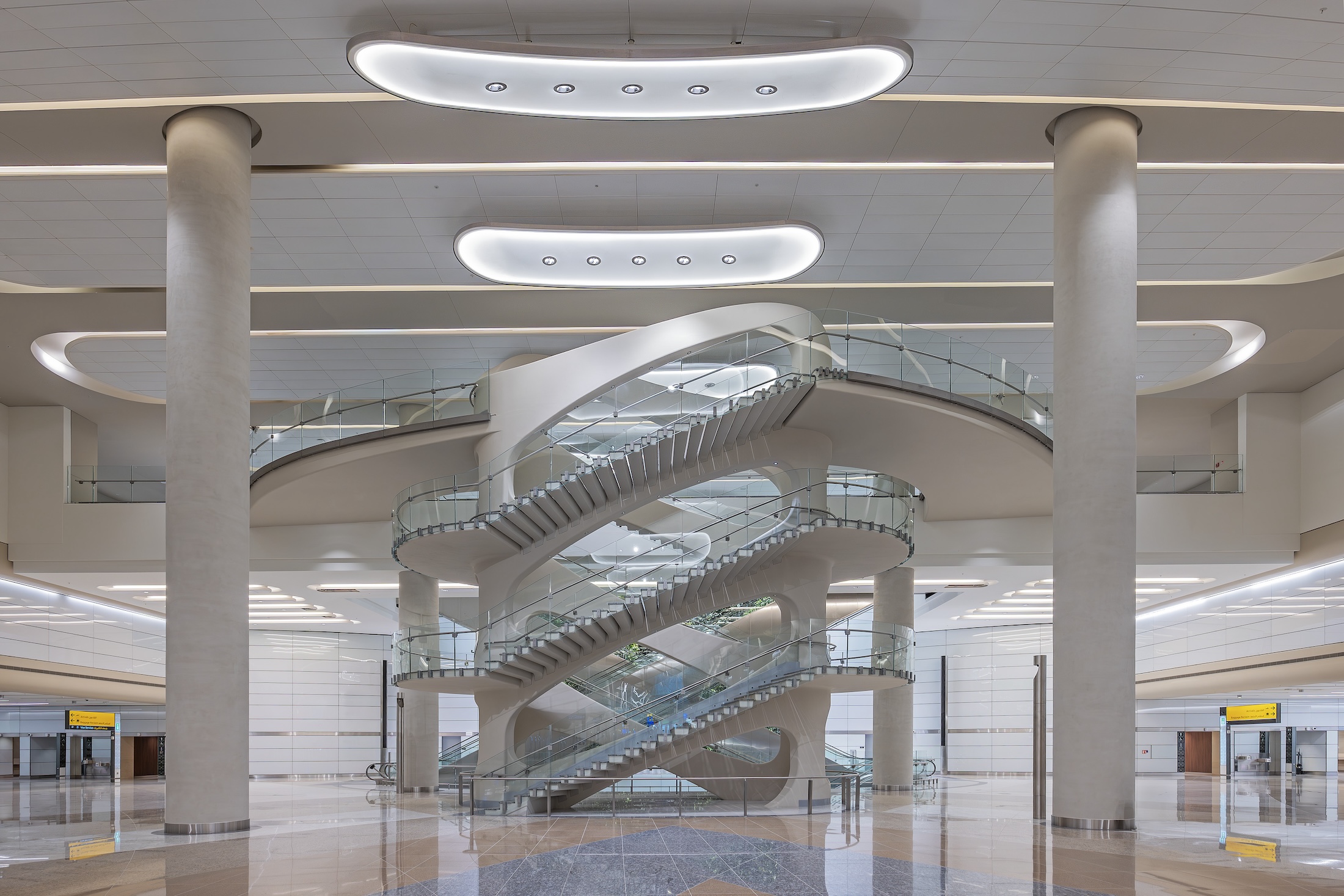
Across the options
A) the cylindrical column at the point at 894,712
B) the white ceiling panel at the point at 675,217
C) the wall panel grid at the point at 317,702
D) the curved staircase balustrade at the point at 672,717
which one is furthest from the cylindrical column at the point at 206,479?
the wall panel grid at the point at 317,702

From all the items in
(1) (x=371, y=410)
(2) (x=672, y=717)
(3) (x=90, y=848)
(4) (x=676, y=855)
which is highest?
(1) (x=371, y=410)

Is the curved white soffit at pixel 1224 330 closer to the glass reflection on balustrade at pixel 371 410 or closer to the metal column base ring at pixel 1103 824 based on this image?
the glass reflection on balustrade at pixel 371 410

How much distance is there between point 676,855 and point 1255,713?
38532 millimetres

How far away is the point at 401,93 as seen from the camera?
15344 millimetres

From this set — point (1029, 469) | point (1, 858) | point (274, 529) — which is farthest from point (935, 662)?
point (1, 858)

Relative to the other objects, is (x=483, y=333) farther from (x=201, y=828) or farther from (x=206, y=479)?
(x=201, y=828)

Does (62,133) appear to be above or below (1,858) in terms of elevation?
above

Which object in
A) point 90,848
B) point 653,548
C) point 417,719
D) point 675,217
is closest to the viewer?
point 90,848

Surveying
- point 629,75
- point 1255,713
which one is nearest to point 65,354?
point 629,75

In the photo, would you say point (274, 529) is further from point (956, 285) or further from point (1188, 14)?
point (1188, 14)

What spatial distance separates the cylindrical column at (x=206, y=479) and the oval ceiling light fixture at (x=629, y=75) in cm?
273

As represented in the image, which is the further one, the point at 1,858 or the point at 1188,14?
the point at 1188,14

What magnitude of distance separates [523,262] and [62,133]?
780 centimetres

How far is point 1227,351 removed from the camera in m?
25.7
